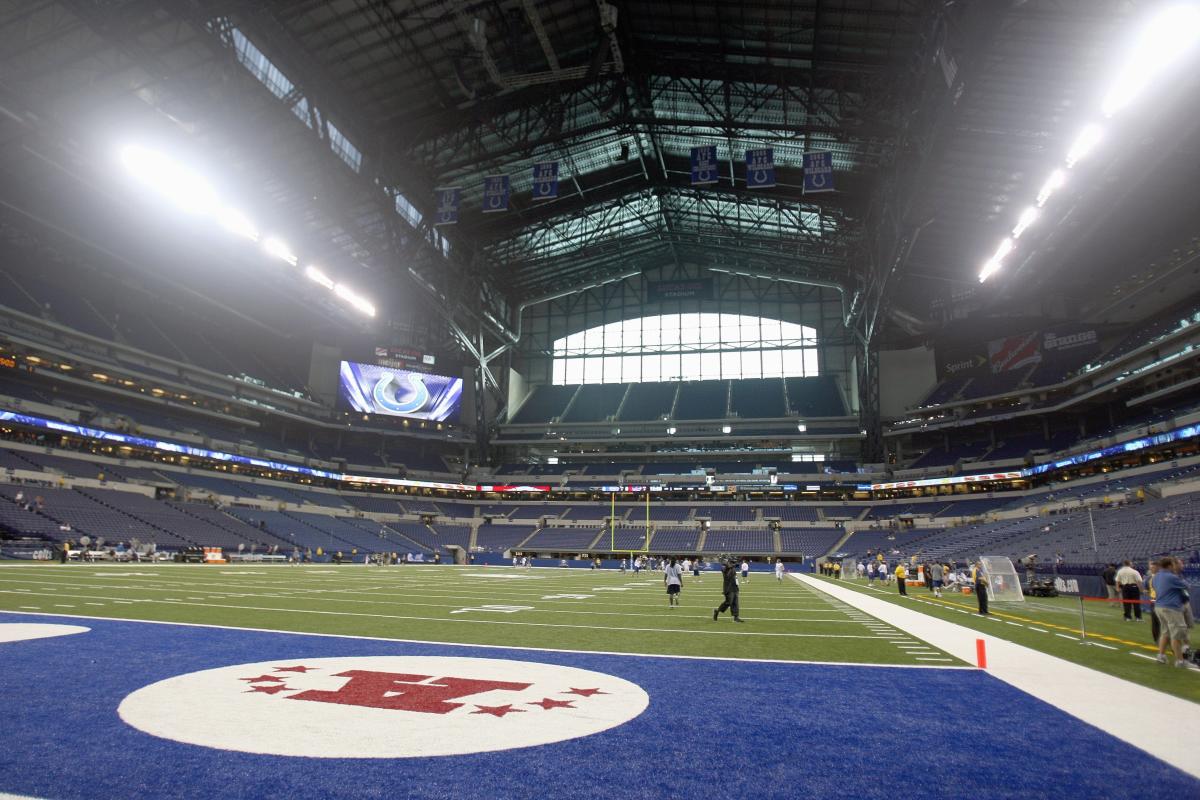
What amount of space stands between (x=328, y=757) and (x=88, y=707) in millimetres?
2564

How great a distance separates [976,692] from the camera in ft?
19.8

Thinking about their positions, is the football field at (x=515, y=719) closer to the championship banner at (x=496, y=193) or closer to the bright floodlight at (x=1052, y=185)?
the championship banner at (x=496, y=193)

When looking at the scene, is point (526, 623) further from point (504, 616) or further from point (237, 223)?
point (237, 223)

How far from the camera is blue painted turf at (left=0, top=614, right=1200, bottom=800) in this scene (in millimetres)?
3211

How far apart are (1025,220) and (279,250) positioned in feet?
140

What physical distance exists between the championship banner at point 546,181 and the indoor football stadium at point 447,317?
0.19 m

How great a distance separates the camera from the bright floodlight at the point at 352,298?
44.4m

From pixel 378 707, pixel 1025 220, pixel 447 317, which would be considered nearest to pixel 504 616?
pixel 378 707

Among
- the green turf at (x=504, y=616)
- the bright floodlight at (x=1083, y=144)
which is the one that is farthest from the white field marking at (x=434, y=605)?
the bright floodlight at (x=1083, y=144)

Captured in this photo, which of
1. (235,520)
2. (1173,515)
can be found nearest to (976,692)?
(1173,515)

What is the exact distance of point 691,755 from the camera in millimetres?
3900

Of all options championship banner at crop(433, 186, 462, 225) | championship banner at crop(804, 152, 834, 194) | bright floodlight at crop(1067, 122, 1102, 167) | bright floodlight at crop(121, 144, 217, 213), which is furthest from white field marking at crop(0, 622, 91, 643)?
bright floodlight at crop(1067, 122, 1102, 167)

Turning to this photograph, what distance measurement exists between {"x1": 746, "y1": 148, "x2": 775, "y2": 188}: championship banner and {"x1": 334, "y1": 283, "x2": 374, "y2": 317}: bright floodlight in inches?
1153

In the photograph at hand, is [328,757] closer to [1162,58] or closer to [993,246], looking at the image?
[1162,58]
